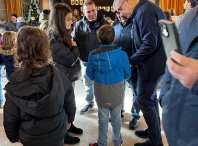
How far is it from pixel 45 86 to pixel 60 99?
0.51 feet

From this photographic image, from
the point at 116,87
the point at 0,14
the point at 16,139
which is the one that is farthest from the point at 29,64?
the point at 0,14

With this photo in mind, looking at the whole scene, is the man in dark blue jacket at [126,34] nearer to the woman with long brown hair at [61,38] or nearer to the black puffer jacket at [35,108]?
the woman with long brown hair at [61,38]

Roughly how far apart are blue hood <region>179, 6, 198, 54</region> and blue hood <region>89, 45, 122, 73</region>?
37.9 inches

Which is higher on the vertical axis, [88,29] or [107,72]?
[88,29]

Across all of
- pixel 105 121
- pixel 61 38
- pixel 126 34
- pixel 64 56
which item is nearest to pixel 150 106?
pixel 105 121

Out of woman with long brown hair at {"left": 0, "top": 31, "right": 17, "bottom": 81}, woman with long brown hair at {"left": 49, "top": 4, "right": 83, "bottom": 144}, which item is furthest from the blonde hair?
woman with long brown hair at {"left": 49, "top": 4, "right": 83, "bottom": 144}

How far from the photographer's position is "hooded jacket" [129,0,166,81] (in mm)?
1710

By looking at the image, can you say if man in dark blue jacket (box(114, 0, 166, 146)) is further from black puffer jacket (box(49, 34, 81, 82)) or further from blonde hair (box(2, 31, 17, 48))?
blonde hair (box(2, 31, 17, 48))

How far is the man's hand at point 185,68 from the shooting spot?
634mm

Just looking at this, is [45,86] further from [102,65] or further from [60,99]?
[102,65]

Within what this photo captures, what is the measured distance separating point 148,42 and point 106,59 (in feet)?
1.40

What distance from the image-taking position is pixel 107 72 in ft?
6.01

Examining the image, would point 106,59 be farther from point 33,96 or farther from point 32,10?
point 32,10

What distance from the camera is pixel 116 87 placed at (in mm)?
1856
